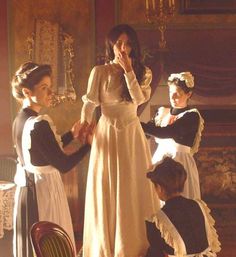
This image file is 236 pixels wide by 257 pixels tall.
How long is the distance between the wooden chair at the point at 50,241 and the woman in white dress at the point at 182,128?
1.09 metres

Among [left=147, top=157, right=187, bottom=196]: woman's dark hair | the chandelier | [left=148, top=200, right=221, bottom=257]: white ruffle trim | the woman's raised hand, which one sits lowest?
[left=148, top=200, right=221, bottom=257]: white ruffle trim

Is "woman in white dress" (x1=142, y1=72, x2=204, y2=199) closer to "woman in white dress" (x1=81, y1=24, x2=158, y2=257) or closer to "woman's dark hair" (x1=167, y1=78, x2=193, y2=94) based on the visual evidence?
"woman's dark hair" (x1=167, y1=78, x2=193, y2=94)

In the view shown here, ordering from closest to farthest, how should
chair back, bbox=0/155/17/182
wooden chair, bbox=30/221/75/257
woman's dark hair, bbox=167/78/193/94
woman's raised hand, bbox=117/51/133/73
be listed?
1. wooden chair, bbox=30/221/75/257
2. woman's raised hand, bbox=117/51/133/73
3. woman's dark hair, bbox=167/78/193/94
4. chair back, bbox=0/155/17/182

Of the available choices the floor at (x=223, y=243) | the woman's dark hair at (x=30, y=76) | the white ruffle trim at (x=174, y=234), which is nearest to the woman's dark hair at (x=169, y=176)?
the white ruffle trim at (x=174, y=234)

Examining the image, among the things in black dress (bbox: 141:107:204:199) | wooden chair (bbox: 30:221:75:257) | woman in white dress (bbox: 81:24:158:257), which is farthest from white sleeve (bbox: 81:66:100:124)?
wooden chair (bbox: 30:221:75:257)

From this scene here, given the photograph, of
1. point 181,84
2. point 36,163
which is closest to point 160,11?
point 181,84

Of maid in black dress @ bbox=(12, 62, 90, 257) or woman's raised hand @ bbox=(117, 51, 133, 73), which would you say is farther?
woman's raised hand @ bbox=(117, 51, 133, 73)

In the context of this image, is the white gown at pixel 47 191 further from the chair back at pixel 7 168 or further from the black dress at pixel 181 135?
the chair back at pixel 7 168

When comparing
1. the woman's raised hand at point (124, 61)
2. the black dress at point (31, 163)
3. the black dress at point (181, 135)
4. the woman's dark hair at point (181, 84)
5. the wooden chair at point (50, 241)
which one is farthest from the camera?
the woman's dark hair at point (181, 84)

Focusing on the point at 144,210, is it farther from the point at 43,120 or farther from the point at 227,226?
the point at 227,226

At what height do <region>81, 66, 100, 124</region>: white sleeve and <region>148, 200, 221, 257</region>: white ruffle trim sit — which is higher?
<region>81, 66, 100, 124</region>: white sleeve

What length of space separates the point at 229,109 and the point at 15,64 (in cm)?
180

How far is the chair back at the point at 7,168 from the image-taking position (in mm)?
4441

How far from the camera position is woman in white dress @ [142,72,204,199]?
307cm
